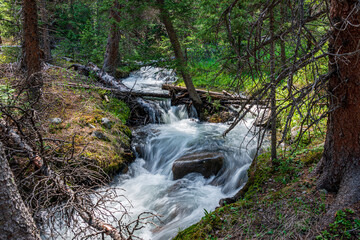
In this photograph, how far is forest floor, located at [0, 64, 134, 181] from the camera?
621 centimetres

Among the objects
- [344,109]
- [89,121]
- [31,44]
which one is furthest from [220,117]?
[344,109]

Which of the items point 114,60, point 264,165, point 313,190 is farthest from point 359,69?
point 114,60

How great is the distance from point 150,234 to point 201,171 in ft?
7.44

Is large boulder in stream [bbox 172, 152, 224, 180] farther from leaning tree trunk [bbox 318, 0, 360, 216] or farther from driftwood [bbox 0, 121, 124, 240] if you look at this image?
leaning tree trunk [bbox 318, 0, 360, 216]

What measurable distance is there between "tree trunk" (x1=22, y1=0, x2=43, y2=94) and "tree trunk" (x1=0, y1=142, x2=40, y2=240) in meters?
4.28

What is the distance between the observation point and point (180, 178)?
6793mm

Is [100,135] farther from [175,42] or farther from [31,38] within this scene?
[175,42]

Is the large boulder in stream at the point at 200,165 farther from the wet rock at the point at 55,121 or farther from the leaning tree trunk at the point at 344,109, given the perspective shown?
the leaning tree trunk at the point at 344,109

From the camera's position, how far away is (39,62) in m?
6.53

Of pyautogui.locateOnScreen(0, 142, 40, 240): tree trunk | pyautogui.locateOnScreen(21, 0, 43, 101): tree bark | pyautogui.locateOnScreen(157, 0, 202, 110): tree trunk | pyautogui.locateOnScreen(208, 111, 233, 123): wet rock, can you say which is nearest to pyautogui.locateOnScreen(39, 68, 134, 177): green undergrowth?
pyautogui.locateOnScreen(21, 0, 43, 101): tree bark

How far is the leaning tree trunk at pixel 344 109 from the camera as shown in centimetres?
280

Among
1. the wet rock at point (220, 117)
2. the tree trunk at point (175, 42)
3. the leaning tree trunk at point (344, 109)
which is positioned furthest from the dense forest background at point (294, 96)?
the wet rock at point (220, 117)

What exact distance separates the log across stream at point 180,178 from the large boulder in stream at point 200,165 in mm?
45

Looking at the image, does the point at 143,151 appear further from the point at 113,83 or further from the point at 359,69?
the point at 359,69
